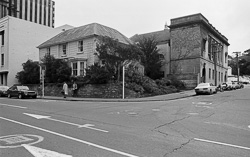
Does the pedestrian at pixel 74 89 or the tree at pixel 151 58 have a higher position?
the tree at pixel 151 58

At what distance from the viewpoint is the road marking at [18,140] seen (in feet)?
17.8

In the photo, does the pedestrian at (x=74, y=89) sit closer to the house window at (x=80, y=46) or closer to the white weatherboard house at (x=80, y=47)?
the white weatherboard house at (x=80, y=47)

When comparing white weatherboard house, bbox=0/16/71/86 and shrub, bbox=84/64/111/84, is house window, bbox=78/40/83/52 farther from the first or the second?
white weatherboard house, bbox=0/16/71/86

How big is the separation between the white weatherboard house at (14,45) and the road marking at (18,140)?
116 feet

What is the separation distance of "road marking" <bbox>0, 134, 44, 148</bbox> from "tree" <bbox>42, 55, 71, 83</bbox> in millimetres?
20234

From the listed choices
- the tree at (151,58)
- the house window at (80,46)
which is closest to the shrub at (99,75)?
the house window at (80,46)

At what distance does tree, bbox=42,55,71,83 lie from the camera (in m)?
26.1

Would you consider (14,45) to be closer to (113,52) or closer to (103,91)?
(103,91)

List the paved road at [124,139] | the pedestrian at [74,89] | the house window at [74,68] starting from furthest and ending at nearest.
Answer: the house window at [74,68] → the pedestrian at [74,89] → the paved road at [124,139]

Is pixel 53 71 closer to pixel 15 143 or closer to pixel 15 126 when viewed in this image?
pixel 15 126

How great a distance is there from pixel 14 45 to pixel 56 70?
1633 centimetres

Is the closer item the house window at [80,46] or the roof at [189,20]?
the house window at [80,46]

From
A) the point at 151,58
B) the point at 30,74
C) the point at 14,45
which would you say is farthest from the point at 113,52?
the point at 14,45

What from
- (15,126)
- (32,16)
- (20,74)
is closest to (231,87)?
(20,74)
